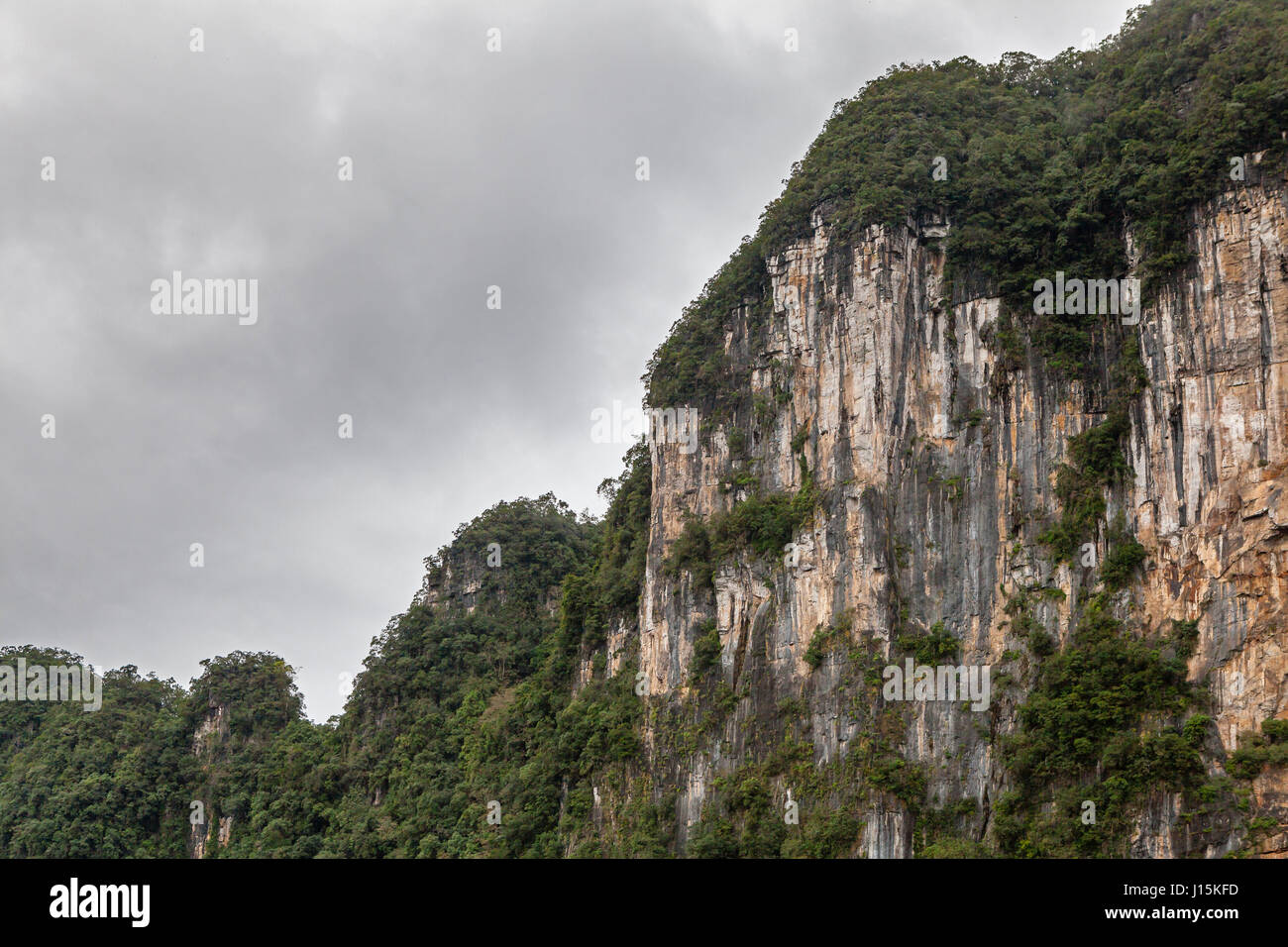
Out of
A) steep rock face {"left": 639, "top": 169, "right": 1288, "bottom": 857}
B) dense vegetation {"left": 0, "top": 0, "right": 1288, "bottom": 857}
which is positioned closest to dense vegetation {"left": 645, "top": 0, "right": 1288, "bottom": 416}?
dense vegetation {"left": 0, "top": 0, "right": 1288, "bottom": 857}

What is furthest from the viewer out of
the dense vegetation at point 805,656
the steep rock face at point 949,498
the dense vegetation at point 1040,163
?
the dense vegetation at point 1040,163

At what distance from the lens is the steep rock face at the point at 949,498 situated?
28.9 meters

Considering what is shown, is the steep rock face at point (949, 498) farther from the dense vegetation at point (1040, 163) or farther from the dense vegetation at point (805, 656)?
the dense vegetation at point (1040, 163)

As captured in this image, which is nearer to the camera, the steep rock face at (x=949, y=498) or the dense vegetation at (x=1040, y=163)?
the steep rock face at (x=949, y=498)

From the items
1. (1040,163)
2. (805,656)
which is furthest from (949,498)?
(1040,163)

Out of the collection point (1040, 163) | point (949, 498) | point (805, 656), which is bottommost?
point (805, 656)

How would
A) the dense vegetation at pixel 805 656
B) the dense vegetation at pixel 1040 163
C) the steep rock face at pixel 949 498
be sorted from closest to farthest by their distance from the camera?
the steep rock face at pixel 949 498 → the dense vegetation at pixel 805 656 → the dense vegetation at pixel 1040 163

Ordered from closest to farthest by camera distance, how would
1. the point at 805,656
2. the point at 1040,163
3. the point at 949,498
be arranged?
the point at 949,498 < the point at 805,656 < the point at 1040,163

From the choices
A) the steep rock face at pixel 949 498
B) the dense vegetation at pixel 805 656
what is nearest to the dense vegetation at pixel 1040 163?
the dense vegetation at pixel 805 656

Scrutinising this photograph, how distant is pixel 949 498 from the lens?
3547 centimetres

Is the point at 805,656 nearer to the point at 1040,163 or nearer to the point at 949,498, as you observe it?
the point at 949,498

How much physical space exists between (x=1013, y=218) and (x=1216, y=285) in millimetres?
7818
